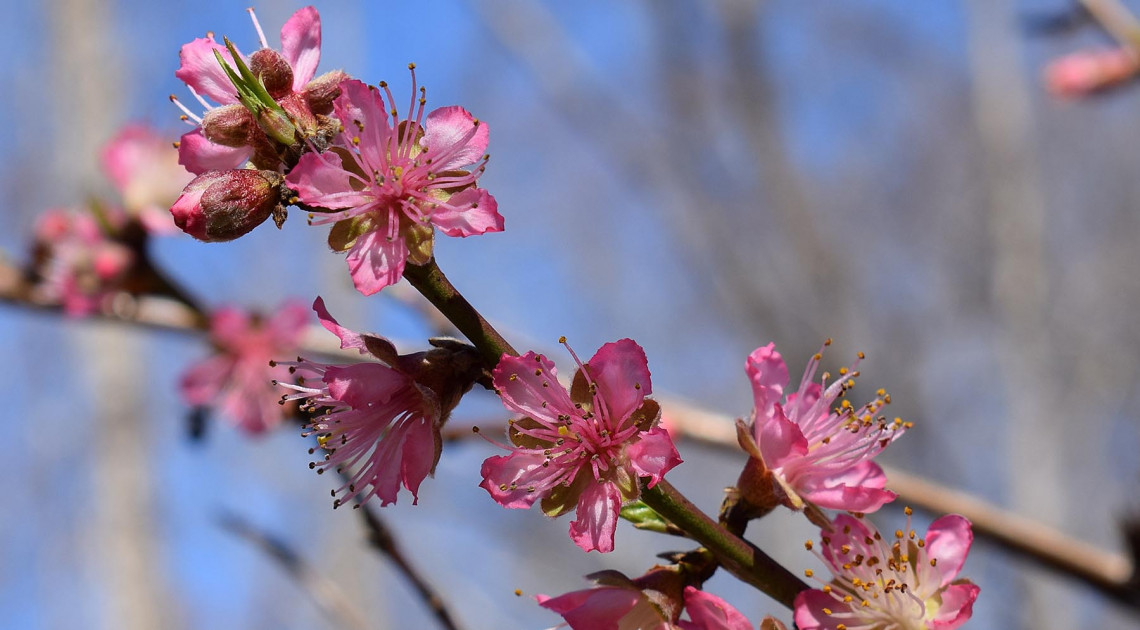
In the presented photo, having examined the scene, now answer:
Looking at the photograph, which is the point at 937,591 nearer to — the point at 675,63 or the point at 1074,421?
the point at 675,63

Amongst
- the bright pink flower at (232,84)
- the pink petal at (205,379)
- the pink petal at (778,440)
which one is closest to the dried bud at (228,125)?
the bright pink flower at (232,84)

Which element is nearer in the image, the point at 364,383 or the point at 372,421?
the point at 364,383

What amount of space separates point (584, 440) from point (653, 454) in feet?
0.35

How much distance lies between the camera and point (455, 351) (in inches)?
44.0

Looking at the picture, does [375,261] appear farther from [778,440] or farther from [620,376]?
[778,440]

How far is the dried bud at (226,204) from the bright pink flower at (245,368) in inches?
59.7

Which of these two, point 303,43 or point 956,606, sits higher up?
point 303,43

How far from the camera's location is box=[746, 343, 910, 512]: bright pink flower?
3.83ft

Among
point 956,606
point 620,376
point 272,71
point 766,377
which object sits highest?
point 272,71

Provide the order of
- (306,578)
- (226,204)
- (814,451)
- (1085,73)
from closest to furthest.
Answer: (226,204)
(814,451)
(306,578)
(1085,73)

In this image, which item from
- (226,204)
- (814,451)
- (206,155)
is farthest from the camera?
(814,451)

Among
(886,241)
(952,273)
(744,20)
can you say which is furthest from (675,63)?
(886,241)

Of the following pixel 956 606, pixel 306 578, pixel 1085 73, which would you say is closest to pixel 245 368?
pixel 306 578

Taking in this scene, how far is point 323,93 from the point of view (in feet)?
3.72
